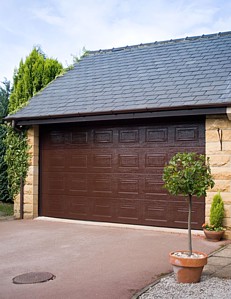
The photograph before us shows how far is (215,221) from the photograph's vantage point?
8.70m

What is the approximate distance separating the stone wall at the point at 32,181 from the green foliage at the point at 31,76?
1.80 metres

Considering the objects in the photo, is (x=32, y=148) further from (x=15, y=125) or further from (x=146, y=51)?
(x=146, y=51)

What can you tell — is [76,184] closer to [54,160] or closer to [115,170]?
[54,160]

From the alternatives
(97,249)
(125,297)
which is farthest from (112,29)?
(125,297)

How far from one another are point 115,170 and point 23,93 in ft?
14.9

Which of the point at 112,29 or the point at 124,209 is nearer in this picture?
the point at 124,209

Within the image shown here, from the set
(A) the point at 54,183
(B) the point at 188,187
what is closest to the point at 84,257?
(B) the point at 188,187

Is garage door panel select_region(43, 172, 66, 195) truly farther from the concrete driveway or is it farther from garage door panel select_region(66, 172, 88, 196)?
the concrete driveway

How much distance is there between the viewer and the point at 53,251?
7.64 metres

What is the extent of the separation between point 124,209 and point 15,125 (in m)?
3.68

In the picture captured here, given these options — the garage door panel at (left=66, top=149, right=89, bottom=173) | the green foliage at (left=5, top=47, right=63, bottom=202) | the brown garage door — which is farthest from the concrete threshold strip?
the green foliage at (left=5, top=47, right=63, bottom=202)

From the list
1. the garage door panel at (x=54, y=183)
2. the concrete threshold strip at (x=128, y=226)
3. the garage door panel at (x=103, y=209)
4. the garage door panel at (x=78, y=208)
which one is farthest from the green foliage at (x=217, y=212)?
the garage door panel at (x=54, y=183)

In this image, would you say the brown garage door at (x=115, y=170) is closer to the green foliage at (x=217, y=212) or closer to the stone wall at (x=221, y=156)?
the stone wall at (x=221, y=156)

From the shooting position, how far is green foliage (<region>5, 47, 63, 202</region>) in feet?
38.5
